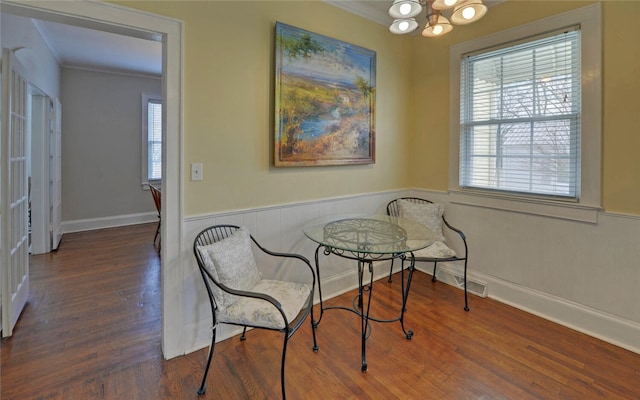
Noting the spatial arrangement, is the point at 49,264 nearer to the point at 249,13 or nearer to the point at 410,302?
the point at 249,13

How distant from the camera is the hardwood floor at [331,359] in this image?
5.73ft

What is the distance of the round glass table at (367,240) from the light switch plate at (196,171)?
0.83 m

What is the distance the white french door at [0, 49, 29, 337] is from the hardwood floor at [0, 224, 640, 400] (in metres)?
0.22

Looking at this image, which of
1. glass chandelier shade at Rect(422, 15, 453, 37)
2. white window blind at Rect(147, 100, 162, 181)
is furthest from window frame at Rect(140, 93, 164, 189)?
glass chandelier shade at Rect(422, 15, 453, 37)

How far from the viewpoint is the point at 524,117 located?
8.66 ft

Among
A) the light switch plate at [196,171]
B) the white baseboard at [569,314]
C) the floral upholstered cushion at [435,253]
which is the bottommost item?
the white baseboard at [569,314]

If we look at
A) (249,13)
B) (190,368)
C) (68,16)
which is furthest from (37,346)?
(249,13)

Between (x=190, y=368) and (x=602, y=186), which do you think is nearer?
(x=190, y=368)

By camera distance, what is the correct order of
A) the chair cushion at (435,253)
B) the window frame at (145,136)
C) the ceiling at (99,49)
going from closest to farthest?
the chair cushion at (435,253)
the ceiling at (99,49)
the window frame at (145,136)

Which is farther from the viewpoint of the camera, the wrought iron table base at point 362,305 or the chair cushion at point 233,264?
the wrought iron table base at point 362,305

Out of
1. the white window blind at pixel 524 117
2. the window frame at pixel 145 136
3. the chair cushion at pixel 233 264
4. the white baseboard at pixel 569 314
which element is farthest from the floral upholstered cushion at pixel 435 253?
the window frame at pixel 145 136

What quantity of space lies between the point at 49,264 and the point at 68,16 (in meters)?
3.21

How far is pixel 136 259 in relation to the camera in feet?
12.7

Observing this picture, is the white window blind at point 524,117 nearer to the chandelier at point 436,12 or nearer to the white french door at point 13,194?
the chandelier at point 436,12
